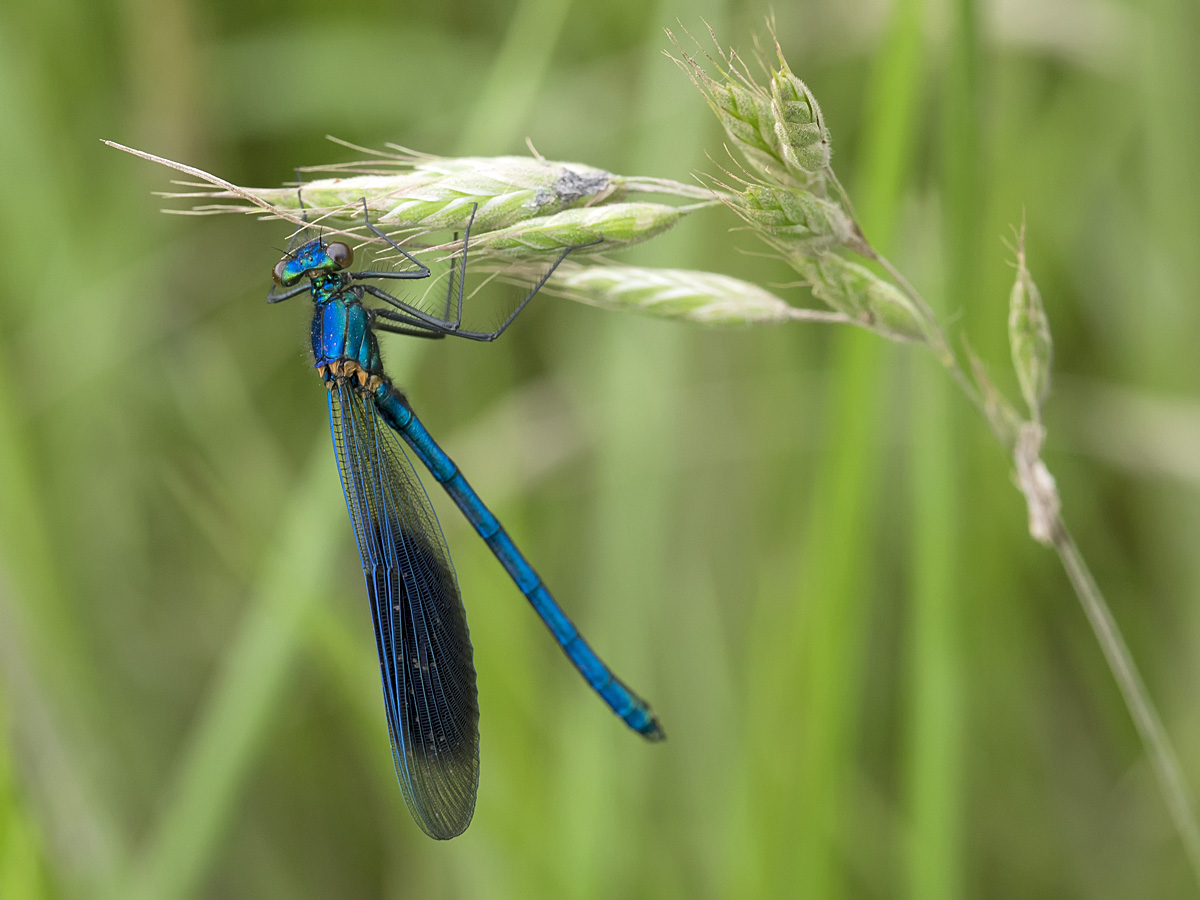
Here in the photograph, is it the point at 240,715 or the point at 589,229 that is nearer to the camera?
the point at 589,229

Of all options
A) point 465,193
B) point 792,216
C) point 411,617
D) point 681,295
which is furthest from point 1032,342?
point 411,617

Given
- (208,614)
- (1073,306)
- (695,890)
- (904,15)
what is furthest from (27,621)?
(1073,306)

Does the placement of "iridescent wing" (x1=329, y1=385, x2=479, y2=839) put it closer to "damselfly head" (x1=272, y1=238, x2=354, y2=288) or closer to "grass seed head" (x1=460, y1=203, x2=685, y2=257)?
"damselfly head" (x1=272, y1=238, x2=354, y2=288)

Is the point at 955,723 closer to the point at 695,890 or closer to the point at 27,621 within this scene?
the point at 695,890

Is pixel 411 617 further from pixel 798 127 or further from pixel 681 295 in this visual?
pixel 798 127

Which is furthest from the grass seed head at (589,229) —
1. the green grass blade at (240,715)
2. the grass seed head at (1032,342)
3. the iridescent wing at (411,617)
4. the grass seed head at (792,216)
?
the iridescent wing at (411,617)

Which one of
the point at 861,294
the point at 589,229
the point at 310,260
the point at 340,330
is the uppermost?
the point at 310,260

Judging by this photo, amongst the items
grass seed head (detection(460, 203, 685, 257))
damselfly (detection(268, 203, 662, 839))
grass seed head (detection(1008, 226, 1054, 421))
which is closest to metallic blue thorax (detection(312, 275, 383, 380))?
damselfly (detection(268, 203, 662, 839))
